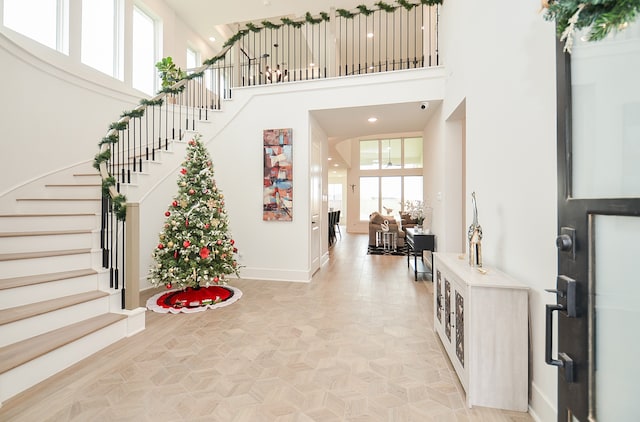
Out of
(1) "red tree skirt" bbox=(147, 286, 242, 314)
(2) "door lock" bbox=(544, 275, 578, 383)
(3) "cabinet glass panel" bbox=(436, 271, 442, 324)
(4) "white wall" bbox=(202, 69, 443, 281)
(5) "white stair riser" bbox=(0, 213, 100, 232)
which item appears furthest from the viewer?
(4) "white wall" bbox=(202, 69, 443, 281)

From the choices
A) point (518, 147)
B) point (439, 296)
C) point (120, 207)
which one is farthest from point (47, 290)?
point (518, 147)

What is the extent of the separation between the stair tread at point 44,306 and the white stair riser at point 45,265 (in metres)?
0.35

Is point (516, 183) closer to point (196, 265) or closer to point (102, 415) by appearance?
point (102, 415)

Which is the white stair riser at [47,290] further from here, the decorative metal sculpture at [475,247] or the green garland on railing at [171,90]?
the decorative metal sculpture at [475,247]

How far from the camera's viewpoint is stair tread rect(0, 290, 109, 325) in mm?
2164

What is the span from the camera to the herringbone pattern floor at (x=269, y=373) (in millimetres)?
1791

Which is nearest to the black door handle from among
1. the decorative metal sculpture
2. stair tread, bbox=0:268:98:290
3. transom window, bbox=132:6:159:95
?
the decorative metal sculpture

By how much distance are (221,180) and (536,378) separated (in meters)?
Result: 4.87

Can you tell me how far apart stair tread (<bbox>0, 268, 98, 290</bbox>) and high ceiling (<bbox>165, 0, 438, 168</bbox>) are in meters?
3.84

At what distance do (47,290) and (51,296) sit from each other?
0.07 m

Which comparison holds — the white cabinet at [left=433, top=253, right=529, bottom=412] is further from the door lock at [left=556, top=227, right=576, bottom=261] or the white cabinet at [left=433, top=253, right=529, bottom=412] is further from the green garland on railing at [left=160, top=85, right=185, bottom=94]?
the green garland on railing at [left=160, top=85, right=185, bottom=94]

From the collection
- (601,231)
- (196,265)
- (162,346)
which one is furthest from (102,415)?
(601,231)

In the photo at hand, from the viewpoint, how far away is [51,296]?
2.56 metres

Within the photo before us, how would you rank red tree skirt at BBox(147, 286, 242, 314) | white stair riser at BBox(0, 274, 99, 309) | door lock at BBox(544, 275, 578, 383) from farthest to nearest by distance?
1. red tree skirt at BBox(147, 286, 242, 314)
2. white stair riser at BBox(0, 274, 99, 309)
3. door lock at BBox(544, 275, 578, 383)
